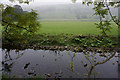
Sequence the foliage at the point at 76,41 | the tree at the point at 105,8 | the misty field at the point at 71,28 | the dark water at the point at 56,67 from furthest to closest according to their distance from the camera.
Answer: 1. the misty field at the point at 71,28
2. the foliage at the point at 76,41
3. the dark water at the point at 56,67
4. the tree at the point at 105,8

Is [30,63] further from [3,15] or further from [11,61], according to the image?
[3,15]

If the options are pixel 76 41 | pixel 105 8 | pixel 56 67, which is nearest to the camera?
pixel 56 67

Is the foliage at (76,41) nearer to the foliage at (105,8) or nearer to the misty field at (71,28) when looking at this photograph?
the misty field at (71,28)

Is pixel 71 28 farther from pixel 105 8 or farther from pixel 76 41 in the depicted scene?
pixel 105 8

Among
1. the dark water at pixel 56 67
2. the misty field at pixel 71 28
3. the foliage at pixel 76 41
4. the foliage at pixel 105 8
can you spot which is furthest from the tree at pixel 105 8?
the misty field at pixel 71 28

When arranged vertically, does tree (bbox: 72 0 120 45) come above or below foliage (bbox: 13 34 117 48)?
above

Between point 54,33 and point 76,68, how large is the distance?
79.4 inches

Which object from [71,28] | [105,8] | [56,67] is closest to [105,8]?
[105,8]

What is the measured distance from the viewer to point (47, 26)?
12.1 feet

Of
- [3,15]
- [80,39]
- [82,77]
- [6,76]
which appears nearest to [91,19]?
[80,39]

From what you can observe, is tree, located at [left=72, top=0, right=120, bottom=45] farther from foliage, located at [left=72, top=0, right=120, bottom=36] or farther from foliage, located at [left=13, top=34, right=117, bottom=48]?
foliage, located at [left=13, top=34, right=117, bottom=48]

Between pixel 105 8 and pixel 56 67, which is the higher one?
A: pixel 105 8

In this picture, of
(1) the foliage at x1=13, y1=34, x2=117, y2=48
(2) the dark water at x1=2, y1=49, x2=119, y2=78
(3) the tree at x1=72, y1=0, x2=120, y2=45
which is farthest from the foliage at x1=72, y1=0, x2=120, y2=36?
(1) the foliage at x1=13, y1=34, x2=117, y2=48

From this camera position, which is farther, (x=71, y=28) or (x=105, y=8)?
(x=71, y=28)
